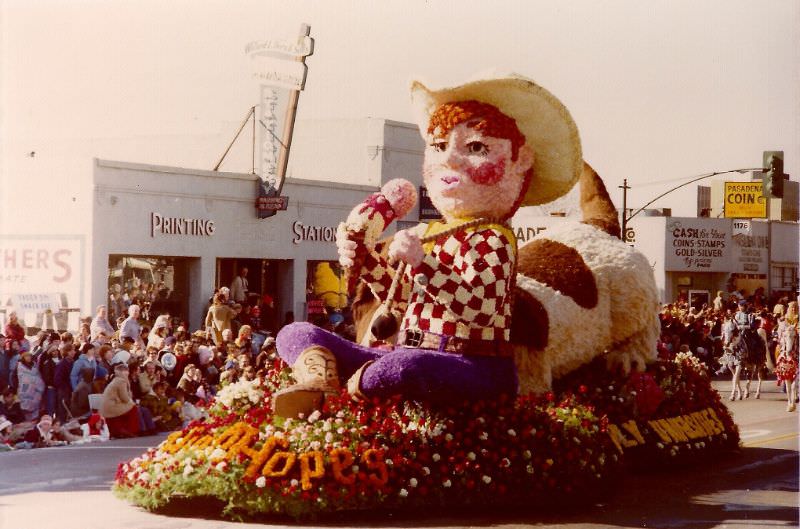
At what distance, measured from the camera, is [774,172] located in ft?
39.9

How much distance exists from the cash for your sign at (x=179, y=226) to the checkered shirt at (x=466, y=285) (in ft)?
45.1

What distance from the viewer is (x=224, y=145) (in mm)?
32281

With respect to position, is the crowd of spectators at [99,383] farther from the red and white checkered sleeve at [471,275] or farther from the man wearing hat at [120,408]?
the red and white checkered sleeve at [471,275]

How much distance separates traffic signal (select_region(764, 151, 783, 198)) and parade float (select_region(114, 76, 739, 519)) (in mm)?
2911

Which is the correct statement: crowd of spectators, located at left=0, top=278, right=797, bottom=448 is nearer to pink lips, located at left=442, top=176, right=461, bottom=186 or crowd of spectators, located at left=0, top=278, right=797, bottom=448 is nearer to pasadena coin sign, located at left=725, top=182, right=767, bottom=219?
pink lips, located at left=442, top=176, right=461, bottom=186

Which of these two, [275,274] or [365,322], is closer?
[365,322]

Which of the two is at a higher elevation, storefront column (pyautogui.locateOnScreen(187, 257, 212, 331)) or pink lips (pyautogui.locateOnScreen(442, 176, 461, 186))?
pink lips (pyautogui.locateOnScreen(442, 176, 461, 186))

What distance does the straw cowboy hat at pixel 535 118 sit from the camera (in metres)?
8.94

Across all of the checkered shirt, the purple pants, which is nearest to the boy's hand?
the checkered shirt

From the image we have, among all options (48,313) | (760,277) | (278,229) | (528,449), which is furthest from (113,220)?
(760,277)

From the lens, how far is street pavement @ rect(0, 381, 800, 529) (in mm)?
7992

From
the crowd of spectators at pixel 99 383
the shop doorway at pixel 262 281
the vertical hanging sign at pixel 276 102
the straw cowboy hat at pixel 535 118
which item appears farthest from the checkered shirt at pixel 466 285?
the vertical hanging sign at pixel 276 102

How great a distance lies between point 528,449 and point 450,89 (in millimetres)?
2709

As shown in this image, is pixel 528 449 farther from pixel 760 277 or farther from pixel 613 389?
pixel 760 277
